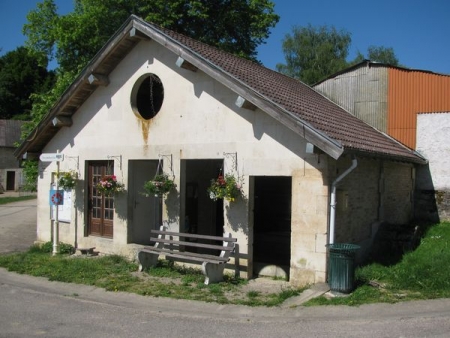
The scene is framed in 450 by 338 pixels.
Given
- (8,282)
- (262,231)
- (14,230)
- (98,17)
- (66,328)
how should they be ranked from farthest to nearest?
(98,17) < (14,230) < (262,231) < (8,282) < (66,328)

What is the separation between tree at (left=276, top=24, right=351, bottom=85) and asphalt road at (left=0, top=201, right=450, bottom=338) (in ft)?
106

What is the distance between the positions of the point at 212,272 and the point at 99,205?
4.84 metres

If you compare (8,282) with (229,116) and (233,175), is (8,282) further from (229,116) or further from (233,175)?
(229,116)

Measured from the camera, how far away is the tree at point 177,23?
2452cm

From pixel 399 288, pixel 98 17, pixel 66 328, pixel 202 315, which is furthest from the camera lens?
→ pixel 98 17

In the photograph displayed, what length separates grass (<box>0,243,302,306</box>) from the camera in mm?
8164

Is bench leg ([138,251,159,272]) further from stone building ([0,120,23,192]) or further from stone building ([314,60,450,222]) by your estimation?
stone building ([0,120,23,192])

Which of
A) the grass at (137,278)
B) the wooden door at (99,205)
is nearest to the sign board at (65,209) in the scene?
the wooden door at (99,205)

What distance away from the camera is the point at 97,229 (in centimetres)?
1244

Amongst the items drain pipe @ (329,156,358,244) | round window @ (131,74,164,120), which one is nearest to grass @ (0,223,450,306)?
Answer: drain pipe @ (329,156,358,244)

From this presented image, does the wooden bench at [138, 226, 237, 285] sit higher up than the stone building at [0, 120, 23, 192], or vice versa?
the stone building at [0, 120, 23, 192]

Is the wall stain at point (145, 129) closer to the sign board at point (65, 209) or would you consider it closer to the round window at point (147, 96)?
the round window at point (147, 96)

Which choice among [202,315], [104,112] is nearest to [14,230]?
[104,112]

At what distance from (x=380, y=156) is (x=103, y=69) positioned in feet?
23.5
